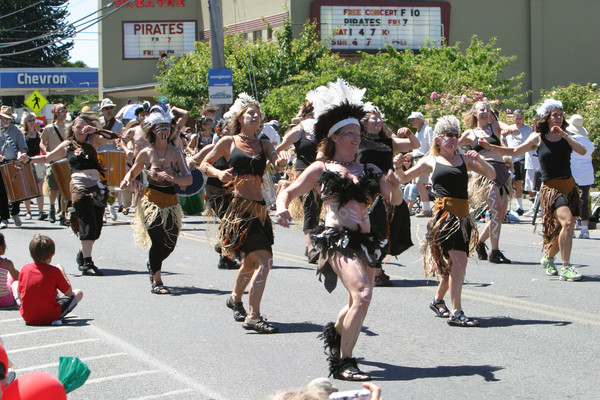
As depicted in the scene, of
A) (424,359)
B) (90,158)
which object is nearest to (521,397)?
(424,359)

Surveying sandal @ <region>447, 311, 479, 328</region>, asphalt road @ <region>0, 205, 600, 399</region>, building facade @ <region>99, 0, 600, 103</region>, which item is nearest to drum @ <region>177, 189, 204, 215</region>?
asphalt road @ <region>0, 205, 600, 399</region>

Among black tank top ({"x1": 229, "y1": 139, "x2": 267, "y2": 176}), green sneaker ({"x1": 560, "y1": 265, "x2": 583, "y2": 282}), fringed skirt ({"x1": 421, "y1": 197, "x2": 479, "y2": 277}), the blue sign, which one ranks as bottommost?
green sneaker ({"x1": 560, "y1": 265, "x2": 583, "y2": 282})

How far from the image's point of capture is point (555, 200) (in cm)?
1002

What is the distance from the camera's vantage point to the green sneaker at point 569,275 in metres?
9.95

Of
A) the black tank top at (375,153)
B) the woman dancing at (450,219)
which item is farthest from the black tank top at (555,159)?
the woman dancing at (450,219)

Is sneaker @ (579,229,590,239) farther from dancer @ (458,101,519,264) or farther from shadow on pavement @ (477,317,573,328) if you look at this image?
shadow on pavement @ (477,317,573,328)

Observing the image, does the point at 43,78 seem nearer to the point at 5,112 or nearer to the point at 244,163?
the point at 5,112

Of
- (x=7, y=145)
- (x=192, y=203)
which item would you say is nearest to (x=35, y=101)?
(x=7, y=145)

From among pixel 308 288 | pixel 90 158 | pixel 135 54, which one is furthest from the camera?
pixel 135 54

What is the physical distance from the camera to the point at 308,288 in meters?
9.77

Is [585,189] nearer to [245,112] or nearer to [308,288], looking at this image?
[308,288]

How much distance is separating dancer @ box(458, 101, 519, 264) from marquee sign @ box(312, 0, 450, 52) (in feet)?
74.0

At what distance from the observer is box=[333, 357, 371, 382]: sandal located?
6000 mm

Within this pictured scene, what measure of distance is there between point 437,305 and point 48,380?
5.05 metres
